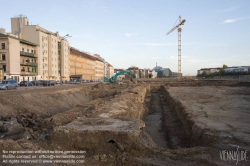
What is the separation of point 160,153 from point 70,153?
3.02 m

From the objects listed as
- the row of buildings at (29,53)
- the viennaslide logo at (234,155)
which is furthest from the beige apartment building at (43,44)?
the viennaslide logo at (234,155)

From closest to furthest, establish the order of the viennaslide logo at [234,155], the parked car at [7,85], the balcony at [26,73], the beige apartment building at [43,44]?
the viennaslide logo at [234,155] → the parked car at [7,85] → the balcony at [26,73] → the beige apartment building at [43,44]

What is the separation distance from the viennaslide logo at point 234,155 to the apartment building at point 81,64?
269 ft

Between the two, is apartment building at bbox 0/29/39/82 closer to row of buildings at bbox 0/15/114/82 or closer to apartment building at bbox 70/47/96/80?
row of buildings at bbox 0/15/114/82

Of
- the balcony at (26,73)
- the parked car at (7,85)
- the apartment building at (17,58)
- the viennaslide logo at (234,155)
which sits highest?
the apartment building at (17,58)

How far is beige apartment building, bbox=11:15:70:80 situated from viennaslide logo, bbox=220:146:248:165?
5776cm

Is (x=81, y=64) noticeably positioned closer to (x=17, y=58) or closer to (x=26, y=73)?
(x=26, y=73)

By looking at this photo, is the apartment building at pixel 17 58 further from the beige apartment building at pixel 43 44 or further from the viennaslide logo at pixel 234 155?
the viennaslide logo at pixel 234 155

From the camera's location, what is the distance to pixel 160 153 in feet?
23.8

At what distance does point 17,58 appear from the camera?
178ft

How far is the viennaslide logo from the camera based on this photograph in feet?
23.2

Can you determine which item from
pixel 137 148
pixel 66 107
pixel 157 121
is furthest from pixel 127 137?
pixel 66 107

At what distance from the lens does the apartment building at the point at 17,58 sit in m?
50.7

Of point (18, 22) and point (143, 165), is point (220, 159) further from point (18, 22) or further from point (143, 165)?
point (18, 22)
